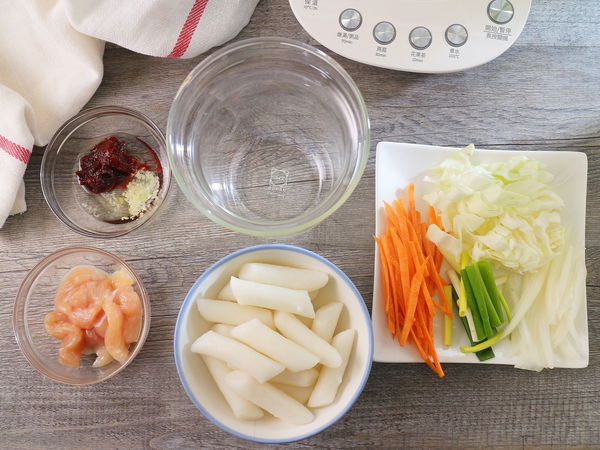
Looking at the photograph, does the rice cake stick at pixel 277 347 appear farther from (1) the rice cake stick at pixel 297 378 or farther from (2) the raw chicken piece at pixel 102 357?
(2) the raw chicken piece at pixel 102 357

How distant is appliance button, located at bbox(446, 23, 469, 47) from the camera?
1.19m

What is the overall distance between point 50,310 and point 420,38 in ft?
3.51

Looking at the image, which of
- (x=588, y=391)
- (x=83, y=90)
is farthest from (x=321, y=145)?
(x=588, y=391)

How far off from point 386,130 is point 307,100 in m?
0.21

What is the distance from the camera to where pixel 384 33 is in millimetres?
1200

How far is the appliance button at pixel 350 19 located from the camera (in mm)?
1195

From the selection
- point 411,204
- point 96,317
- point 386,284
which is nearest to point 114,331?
point 96,317

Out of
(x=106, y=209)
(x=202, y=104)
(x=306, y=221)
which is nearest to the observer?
(x=306, y=221)

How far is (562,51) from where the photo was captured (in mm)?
1314

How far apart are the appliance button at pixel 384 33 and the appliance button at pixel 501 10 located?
0.71 ft

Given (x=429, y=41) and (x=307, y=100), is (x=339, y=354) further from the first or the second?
(x=429, y=41)

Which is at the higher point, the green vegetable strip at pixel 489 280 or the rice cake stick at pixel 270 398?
the green vegetable strip at pixel 489 280

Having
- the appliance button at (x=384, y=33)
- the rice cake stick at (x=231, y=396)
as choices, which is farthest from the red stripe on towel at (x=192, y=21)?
the rice cake stick at (x=231, y=396)

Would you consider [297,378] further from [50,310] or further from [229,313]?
[50,310]
